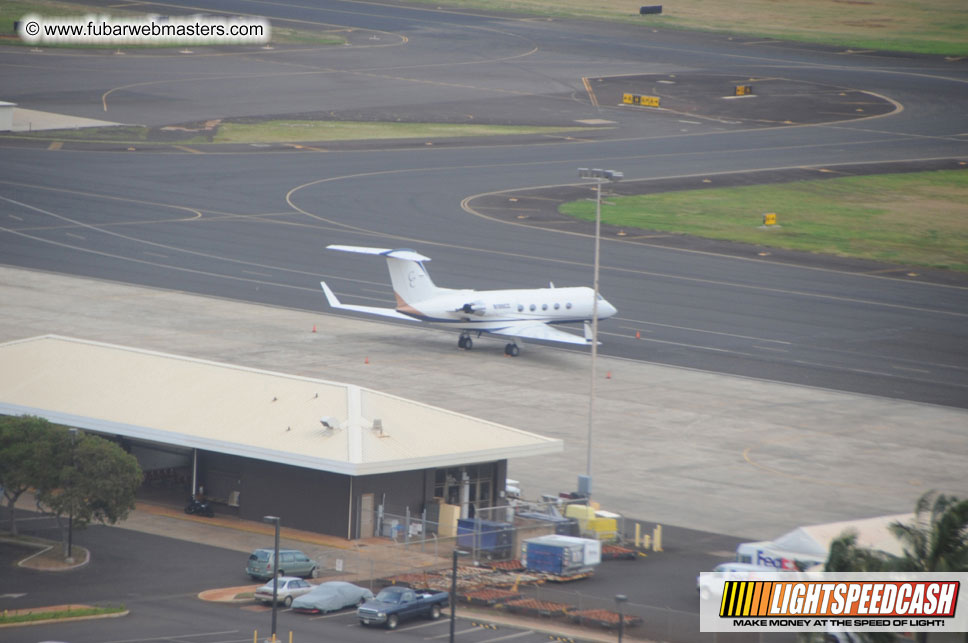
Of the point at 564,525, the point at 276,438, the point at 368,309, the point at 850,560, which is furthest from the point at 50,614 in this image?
the point at 368,309

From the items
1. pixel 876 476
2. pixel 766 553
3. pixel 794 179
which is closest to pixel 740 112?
pixel 794 179

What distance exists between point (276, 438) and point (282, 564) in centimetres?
777

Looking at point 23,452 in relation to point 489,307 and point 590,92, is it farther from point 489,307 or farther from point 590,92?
point 590,92

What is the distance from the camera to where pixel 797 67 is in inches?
7712

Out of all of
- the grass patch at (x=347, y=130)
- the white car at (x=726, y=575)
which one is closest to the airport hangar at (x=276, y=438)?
the white car at (x=726, y=575)

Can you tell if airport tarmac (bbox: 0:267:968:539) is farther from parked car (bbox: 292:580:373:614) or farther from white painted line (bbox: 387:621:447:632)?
parked car (bbox: 292:580:373:614)

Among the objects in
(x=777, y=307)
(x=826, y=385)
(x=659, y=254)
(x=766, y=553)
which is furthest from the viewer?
(x=659, y=254)

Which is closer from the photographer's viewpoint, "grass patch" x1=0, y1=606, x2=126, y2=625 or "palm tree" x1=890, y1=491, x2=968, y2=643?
"palm tree" x1=890, y1=491, x2=968, y2=643

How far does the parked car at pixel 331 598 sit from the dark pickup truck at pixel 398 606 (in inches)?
27.3

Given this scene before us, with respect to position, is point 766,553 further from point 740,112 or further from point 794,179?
point 740,112

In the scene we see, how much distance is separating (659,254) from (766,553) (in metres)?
61.5

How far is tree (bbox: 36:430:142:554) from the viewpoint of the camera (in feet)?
164

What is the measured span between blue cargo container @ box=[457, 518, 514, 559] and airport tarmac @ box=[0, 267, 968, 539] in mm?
7183

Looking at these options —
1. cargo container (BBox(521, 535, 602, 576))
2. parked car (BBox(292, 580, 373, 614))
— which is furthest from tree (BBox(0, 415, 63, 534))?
cargo container (BBox(521, 535, 602, 576))
